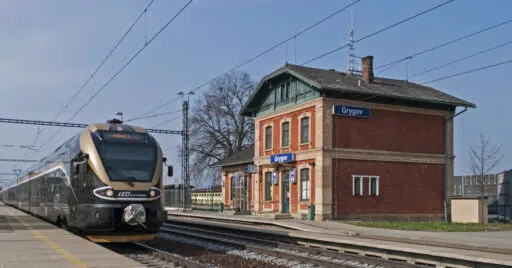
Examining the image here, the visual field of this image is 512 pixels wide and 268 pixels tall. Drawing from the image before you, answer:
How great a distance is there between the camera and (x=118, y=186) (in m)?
13.6

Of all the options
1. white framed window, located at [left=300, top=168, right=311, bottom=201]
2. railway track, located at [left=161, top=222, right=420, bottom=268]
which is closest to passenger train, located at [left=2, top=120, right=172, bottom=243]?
railway track, located at [left=161, top=222, right=420, bottom=268]

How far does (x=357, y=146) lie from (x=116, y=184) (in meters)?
19.0

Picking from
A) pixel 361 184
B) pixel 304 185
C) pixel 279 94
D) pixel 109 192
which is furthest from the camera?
pixel 279 94

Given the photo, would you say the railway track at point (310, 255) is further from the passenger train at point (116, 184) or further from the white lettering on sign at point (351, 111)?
the white lettering on sign at point (351, 111)

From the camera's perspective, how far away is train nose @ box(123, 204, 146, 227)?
13266 millimetres

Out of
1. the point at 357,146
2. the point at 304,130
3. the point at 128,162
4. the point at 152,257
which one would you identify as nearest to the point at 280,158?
the point at 304,130

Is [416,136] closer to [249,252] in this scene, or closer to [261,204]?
[261,204]

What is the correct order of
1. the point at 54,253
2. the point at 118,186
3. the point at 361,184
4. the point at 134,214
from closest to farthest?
the point at 54,253
the point at 134,214
the point at 118,186
the point at 361,184

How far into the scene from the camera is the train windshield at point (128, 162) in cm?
1381

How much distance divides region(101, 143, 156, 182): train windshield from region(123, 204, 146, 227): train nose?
2.48 ft

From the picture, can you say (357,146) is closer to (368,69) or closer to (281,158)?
(281,158)

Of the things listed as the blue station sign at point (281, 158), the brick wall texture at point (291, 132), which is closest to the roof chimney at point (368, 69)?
the brick wall texture at point (291, 132)

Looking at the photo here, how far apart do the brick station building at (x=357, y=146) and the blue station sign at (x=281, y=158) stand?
0.19 ft

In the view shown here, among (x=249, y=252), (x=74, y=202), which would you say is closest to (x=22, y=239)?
(x=74, y=202)
